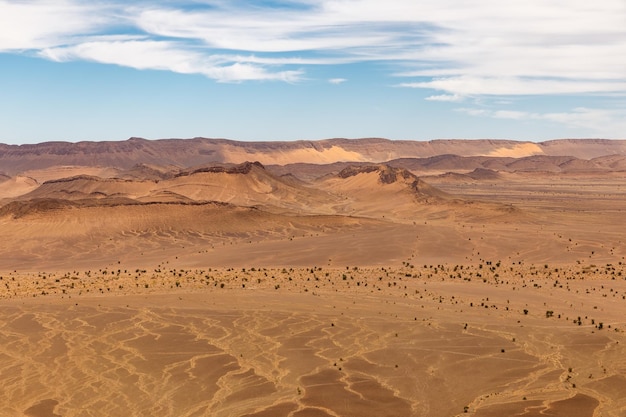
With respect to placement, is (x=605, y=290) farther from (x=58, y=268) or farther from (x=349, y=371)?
(x=58, y=268)

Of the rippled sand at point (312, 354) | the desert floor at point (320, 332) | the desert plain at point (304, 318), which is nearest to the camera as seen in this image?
the rippled sand at point (312, 354)

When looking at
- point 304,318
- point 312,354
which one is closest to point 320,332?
point 304,318

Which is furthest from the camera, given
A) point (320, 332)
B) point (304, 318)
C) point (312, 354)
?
point (304, 318)

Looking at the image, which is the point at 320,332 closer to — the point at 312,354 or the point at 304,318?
the point at 304,318

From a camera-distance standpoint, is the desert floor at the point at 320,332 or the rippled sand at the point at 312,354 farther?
the desert floor at the point at 320,332

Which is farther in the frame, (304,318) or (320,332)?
(304,318)

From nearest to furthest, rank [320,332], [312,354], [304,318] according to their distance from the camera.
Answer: [312,354], [320,332], [304,318]
